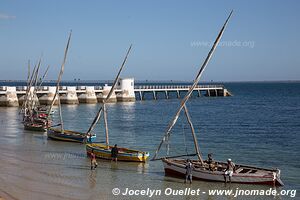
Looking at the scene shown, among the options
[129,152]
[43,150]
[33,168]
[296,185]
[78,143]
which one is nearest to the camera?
[296,185]

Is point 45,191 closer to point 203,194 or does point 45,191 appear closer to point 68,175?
point 68,175

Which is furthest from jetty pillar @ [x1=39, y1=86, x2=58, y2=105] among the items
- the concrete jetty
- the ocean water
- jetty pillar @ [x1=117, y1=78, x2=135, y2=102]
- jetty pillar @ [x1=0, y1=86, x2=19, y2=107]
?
the ocean water

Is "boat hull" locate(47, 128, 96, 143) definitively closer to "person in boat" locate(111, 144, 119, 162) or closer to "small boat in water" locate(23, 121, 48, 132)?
"small boat in water" locate(23, 121, 48, 132)

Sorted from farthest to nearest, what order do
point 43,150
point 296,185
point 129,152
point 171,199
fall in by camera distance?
point 43,150 < point 129,152 < point 296,185 < point 171,199

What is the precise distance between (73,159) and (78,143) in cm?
889

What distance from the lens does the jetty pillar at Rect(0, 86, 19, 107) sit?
281ft

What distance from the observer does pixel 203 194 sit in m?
24.6

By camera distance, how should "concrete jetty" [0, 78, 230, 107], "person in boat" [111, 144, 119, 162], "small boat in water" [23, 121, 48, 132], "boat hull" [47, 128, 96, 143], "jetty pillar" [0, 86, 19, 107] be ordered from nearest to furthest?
"person in boat" [111, 144, 119, 162], "boat hull" [47, 128, 96, 143], "small boat in water" [23, 121, 48, 132], "jetty pillar" [0, 86, 19, 107], "concrete jetty" [0, 78, 230, 107]

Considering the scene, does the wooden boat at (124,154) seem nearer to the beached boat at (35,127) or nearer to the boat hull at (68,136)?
the boat hull at (68,136)

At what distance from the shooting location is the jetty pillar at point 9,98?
85.8 meters

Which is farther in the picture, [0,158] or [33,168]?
[0,158]

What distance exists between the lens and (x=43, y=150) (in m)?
39.2

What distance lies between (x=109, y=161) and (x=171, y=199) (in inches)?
436

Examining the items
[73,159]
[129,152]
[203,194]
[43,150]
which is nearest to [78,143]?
[43,150]
